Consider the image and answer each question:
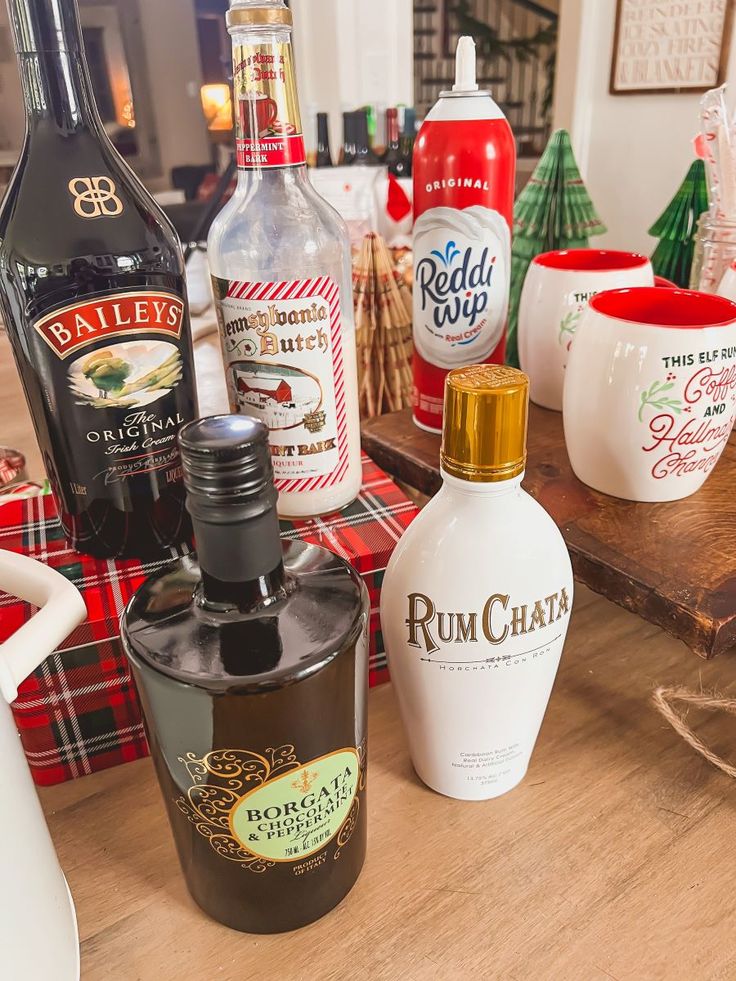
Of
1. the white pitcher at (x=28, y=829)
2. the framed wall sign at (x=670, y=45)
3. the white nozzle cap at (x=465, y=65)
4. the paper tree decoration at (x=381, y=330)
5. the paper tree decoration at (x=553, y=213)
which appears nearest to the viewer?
the white pitcher at (x=28, y=829)

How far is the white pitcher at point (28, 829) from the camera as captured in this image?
0.29 m

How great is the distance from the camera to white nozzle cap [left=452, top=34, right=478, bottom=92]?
1.69 ft

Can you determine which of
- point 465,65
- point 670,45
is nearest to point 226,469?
point 465,65

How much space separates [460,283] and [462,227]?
0.04 metres

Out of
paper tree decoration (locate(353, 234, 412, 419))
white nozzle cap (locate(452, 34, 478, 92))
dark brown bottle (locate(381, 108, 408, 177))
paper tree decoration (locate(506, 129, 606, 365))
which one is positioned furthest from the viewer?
dark brown bottle (locate(381, 108, 408, 177))

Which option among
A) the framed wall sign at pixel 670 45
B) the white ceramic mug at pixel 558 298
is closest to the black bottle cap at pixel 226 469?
the white ceramic mug at pixel 558 298

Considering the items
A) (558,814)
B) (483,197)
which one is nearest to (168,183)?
(483,197)

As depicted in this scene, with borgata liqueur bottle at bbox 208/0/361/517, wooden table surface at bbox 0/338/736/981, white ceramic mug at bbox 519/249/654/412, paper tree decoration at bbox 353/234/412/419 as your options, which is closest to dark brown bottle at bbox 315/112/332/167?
paper tree decoration at bbox 353/234/412/419

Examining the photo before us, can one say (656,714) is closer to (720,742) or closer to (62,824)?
(720,742)

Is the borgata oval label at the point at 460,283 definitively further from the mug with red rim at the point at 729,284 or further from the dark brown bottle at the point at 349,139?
the dark brown bottle at the point at 349,139

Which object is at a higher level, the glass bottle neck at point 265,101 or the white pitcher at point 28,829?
the glass bottle neck at point 265,101

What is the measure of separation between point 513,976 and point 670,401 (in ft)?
1.08

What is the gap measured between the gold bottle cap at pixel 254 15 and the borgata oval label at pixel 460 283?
184 mm

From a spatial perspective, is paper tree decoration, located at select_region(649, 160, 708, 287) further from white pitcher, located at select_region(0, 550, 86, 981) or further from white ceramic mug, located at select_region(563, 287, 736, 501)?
white pitcher, located at select_region(0, 550, 86, 981)
